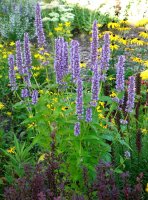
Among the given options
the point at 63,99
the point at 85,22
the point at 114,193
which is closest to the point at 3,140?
→ the point at 63,99

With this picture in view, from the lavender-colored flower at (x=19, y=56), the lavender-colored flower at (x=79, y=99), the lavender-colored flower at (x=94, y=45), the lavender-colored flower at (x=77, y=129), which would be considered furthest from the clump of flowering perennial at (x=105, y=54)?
the lavender-colored flower at (x=19, y=56)

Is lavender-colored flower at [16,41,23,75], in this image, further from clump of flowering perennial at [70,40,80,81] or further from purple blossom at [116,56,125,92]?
purple blossom at [116,56,125,92]

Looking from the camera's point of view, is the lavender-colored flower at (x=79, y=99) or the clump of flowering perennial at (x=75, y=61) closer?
the lavender-colored flower at (x=79, y=99)

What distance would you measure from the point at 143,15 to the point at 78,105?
7988 millimetres

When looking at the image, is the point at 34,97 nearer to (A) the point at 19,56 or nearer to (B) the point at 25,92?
(B) the point at 25,92

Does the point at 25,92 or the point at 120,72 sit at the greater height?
the point at 120,72

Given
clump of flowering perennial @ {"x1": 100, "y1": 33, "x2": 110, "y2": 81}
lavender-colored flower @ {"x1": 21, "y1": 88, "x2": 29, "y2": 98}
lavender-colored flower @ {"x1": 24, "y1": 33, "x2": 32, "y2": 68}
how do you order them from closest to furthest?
clump of flowering perennial @ {"x1": 100, "y1": 33, "x2": 110, "y2": 81} → lavender-colored flower @ {"x1": 24, "y1": 33, "x2": 32, "y2": 68} → lavender-colored flower @ {"x1": 21, "y1": 88, "x2": 29, "y2": 98}

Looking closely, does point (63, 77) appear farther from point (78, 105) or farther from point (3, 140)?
point (3, 140)

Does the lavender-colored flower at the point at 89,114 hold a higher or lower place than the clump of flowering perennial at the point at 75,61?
lower

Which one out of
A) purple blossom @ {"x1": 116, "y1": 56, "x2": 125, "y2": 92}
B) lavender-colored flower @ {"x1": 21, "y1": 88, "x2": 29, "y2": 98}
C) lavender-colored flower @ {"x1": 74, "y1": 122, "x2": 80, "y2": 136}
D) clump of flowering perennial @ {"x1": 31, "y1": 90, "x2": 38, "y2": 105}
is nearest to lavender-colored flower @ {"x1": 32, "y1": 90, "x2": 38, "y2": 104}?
clump of flowering perennial @ {"x1": 31, "y1": 90, "x2": 38, "y2": 105}

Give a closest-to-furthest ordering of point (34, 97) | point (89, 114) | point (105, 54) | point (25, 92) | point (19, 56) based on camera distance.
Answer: point (89, 114), point (105, 54), point (19, 56), point (34, 97), point (25, 92)

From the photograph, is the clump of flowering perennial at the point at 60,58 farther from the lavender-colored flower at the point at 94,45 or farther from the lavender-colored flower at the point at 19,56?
the lavender-colored flower at the point at 19,56

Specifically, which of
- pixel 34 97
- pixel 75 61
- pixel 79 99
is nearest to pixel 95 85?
pixel 79 99

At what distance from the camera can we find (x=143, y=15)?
1077 cm
